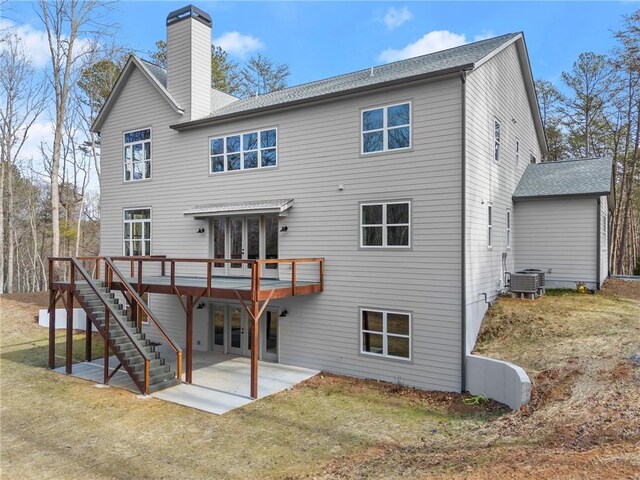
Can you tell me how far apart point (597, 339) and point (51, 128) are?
95.3ft

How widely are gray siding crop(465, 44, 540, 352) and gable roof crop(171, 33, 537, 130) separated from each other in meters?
0.39

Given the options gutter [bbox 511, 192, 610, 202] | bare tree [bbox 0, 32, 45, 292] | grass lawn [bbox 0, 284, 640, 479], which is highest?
bare tree [bbox 0, 32, 45, 292]

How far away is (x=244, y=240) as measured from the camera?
12.6m

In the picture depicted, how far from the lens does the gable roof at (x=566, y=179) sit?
1278 cm

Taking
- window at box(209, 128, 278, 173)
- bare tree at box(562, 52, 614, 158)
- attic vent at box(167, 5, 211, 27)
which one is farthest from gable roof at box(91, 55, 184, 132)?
bare tree at box(562, 52, 614, 158)

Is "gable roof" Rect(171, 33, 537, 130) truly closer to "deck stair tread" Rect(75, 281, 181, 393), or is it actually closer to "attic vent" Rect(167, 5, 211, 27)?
"attic vent" Rect(167, 5, 211, 27)

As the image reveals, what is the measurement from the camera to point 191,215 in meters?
12.8

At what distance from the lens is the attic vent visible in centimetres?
1416

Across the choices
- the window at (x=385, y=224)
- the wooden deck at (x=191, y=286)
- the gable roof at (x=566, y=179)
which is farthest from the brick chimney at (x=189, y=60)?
the gable roof at (x=566, y=179)

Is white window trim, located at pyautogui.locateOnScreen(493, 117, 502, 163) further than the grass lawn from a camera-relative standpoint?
Yes

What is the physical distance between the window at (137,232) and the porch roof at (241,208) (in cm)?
244

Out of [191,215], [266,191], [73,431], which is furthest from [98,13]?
[73,431]

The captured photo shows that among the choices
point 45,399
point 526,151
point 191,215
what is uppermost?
point 526,151

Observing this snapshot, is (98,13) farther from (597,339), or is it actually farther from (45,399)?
(597,339)
